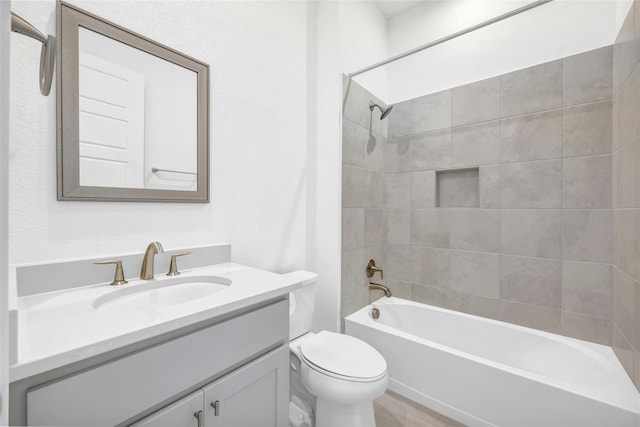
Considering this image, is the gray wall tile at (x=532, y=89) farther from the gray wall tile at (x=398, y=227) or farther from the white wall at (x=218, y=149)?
the white wall at (x=218, y=149)

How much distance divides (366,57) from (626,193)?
1808 millimetres

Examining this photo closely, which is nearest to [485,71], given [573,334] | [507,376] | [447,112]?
[447,112]

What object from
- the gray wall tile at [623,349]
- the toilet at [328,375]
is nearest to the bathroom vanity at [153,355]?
the toilet at [328,375]

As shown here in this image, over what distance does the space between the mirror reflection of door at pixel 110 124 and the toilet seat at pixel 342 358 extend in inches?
43.0

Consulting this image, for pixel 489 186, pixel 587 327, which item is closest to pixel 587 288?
pixel 587 327

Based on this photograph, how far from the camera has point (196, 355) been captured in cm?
74

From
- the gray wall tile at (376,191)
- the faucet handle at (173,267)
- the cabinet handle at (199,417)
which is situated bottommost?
the cabinet handle at (199,417)

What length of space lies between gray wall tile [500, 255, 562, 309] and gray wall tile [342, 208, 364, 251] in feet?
3.19

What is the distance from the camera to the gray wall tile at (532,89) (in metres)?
1.68

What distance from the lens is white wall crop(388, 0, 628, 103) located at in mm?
1641

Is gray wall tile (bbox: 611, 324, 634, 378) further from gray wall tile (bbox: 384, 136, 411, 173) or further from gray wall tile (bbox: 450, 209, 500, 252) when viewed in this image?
gray wall tile (bbox: 384, 136, 411, 173)

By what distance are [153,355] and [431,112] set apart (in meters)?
2.30

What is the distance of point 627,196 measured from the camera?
129cm

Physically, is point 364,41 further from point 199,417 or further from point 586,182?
point 199,417
